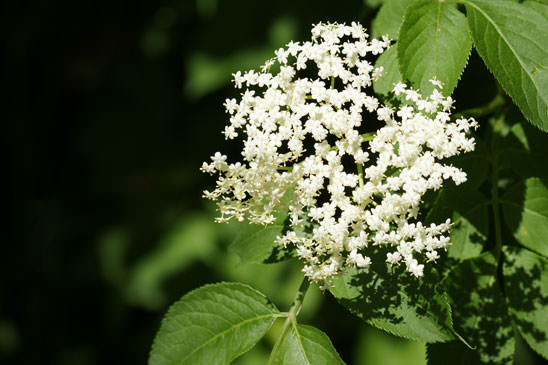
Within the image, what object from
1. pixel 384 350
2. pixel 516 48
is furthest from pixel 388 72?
pixel 384 350

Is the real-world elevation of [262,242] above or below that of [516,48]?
below

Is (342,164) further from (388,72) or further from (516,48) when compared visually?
(516,48)

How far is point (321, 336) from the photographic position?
205cm

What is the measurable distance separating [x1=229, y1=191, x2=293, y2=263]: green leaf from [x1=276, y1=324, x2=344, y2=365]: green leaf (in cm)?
27

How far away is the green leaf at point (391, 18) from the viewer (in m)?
2.22

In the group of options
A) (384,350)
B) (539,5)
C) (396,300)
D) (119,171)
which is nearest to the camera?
(396,300)

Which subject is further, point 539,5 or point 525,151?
point 525,151

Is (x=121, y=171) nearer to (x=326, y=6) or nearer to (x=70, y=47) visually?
(x=70, y=47)

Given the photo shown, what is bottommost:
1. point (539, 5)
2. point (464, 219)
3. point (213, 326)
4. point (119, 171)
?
point (213, 326)

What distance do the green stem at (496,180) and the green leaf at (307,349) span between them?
725 millimetres

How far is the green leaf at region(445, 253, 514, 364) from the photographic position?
2.09 meters

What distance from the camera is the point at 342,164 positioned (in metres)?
2.10

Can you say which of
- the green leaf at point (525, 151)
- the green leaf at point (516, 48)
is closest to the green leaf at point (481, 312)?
the green leaf at point (525, 151)

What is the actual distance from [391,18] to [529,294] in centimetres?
116
